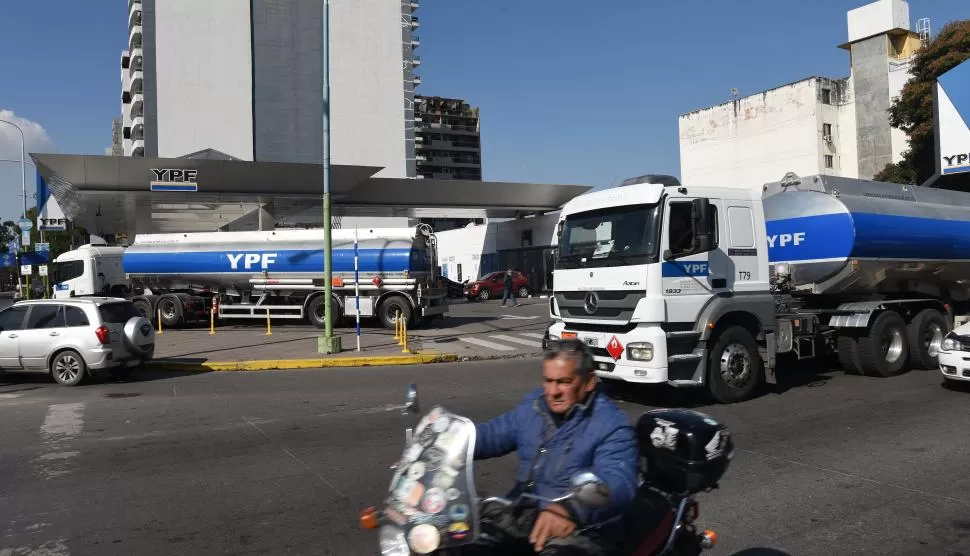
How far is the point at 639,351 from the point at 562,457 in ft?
18.3

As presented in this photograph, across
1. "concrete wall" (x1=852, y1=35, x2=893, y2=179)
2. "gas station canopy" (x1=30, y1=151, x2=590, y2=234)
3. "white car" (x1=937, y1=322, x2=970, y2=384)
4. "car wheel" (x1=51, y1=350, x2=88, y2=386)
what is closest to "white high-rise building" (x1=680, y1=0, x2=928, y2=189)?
"concrete wall" (x1=852, y1=35, x2=893, y2=179)

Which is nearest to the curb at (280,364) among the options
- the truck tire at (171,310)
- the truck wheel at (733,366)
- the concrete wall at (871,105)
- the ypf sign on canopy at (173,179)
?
the truck wheel at (733,366)

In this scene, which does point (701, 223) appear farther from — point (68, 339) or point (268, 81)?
point (268, 81)

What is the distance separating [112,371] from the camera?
13266 millimetres

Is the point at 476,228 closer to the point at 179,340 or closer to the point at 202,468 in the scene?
the point at 179,340

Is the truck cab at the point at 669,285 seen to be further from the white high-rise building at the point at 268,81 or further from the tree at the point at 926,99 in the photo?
the white high-rise building at the point at 268,81

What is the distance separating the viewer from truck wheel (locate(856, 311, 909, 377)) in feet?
35.8

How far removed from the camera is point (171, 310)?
2366cm

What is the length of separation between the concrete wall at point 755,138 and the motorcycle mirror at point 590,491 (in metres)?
47.9

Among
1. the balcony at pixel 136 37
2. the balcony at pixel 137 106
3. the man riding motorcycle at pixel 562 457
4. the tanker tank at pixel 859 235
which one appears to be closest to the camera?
the man riding motorcycle at pixel 562 457

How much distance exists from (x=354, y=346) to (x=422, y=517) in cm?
1504

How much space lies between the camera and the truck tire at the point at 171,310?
925 inches

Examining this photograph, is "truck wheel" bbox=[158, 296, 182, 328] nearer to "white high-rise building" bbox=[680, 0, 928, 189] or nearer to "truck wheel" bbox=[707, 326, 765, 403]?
"truck wheel" bbox=[707, 326, 765, 403]

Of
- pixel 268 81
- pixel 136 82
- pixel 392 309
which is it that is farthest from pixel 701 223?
pixel 136 82
